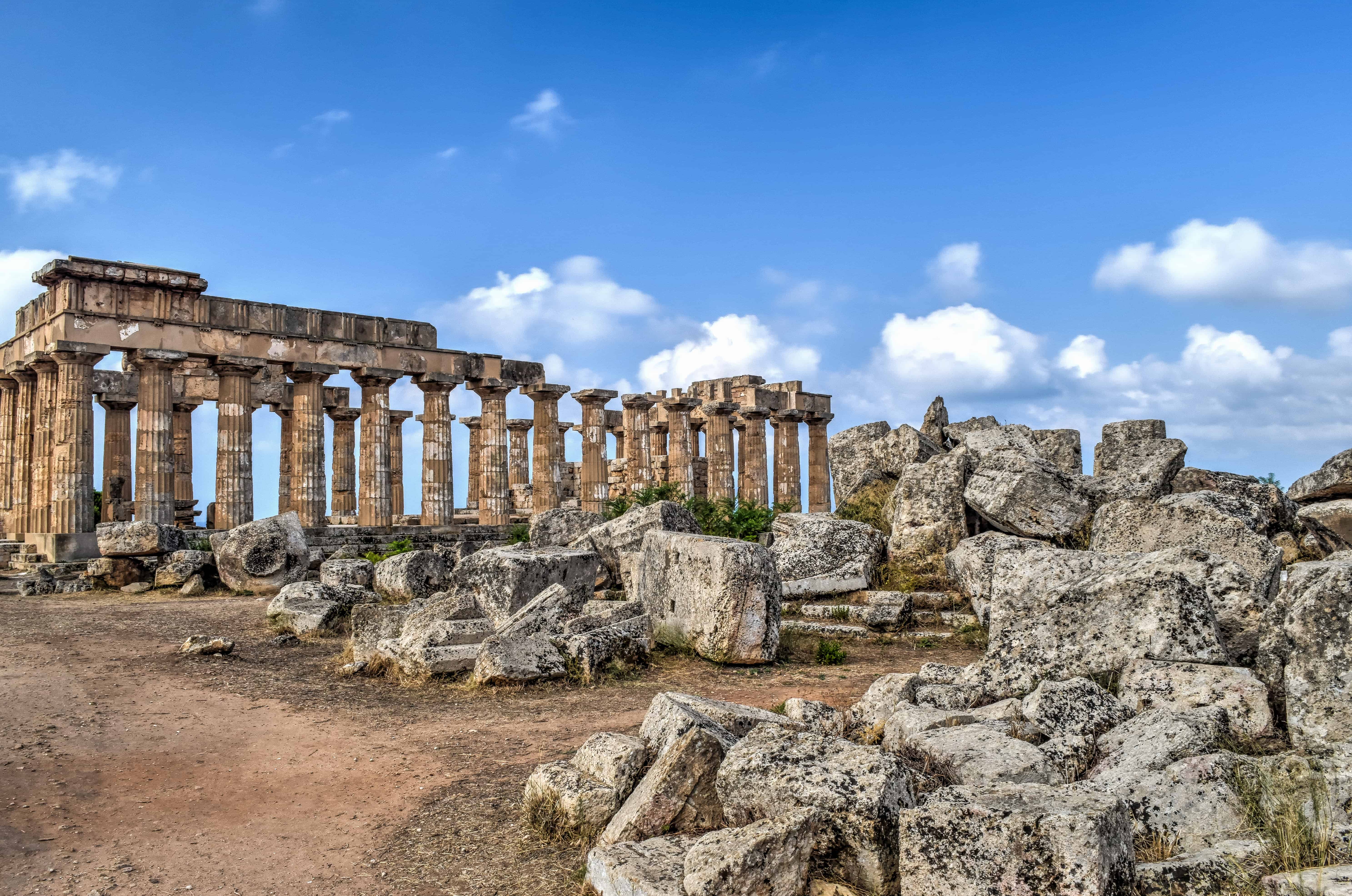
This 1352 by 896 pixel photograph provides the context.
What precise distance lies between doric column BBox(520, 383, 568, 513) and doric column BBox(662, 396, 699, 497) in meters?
4.56

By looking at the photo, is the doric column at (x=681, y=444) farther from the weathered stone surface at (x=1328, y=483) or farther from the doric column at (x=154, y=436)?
the weathered stone surface at (x=1328, y=483)

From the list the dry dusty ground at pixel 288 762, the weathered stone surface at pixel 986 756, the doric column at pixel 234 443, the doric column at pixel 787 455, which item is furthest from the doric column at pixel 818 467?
the weathered stone surface at pixel 986 756

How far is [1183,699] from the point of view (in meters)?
5.81

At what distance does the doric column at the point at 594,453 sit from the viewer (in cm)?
2911

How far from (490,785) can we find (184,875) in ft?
5.73

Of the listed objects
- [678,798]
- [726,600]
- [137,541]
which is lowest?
Result: [678,798]

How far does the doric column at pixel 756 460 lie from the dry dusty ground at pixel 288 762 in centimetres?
2303

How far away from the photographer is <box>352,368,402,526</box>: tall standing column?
25438mm

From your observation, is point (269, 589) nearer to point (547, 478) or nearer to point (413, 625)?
point (413, 625)

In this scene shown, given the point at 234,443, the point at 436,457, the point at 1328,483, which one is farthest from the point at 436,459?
the point at 1328,483

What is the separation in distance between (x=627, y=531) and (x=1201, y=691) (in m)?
8.66

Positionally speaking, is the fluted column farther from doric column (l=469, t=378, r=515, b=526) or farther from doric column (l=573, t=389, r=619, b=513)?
doric column (l=573, t=389, r=619, b=513)

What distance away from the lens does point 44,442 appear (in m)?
22.9

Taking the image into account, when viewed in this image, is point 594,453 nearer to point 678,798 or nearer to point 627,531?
point 627,531
